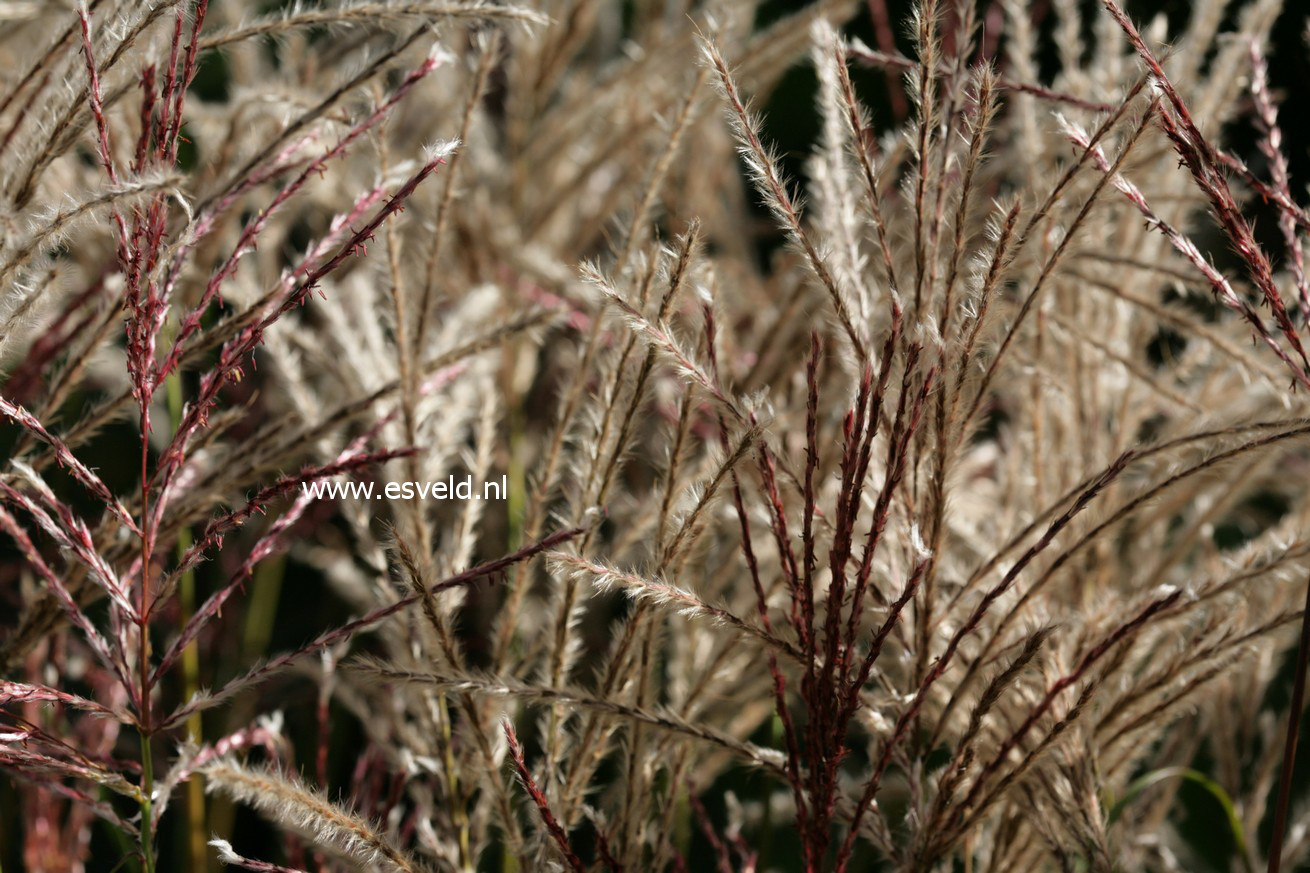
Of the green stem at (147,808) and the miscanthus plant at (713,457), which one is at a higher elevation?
the miscanthus plant at (713,457)

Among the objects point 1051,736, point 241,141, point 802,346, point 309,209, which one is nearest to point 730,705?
point 802,346

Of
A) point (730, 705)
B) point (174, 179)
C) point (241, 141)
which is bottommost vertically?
point (730, 705)

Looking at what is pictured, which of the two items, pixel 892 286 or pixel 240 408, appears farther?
pixel 240 408

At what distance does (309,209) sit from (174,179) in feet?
3.32

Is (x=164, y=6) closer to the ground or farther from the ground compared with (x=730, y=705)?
farther from the ground

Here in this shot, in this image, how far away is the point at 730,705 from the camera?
104 cm

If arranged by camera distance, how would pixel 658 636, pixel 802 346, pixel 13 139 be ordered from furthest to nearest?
1. pixel 802 346
2. pixel 13 139
3. pixel 658 636

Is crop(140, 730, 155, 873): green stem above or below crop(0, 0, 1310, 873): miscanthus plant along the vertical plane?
below

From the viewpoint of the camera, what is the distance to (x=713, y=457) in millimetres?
656

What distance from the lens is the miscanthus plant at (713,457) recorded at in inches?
22.6

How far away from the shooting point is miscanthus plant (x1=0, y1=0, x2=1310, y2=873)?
0.57 metres

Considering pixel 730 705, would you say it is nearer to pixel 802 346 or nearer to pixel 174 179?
pixel 802 346

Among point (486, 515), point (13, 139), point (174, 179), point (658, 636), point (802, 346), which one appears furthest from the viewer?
point (486, 515)

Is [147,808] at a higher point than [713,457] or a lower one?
lower
